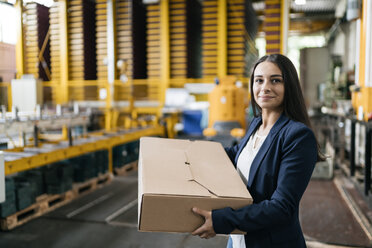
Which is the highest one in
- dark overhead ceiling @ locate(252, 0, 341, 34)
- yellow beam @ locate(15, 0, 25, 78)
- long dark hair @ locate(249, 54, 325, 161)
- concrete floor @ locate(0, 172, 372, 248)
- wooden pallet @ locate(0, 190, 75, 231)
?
dark overhead ceiling @ locate(252, 0, 341, 34)

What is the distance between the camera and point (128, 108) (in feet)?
28.9

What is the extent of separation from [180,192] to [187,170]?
199 millimetres

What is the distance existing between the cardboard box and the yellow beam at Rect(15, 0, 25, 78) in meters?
2.68

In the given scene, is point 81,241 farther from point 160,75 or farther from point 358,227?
point 160,75

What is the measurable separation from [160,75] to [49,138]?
3294mm

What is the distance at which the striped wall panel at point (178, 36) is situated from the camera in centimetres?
871

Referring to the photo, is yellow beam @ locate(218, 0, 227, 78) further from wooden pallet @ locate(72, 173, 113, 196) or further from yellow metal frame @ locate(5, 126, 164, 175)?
wooden pallet @ locate(72, 173, 113, 196)

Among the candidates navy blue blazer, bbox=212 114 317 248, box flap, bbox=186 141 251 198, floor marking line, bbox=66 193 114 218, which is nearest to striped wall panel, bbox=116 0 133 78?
floor marking line, bbox=66 193 114 218

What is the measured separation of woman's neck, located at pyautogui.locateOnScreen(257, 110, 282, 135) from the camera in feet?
4.70

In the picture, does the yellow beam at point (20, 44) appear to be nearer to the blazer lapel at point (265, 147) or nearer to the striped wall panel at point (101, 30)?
the blazer lapel at point (265, 147)

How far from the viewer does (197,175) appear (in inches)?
51.9

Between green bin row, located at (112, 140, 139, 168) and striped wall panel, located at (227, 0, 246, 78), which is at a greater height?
striped wall panel, located at (227, 0, 246, 78)

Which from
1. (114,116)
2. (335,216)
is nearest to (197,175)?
(335,216)

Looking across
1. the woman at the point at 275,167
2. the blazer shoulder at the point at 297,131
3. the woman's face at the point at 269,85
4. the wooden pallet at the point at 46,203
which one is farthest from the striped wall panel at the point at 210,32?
the blazer shoulder at the point at 297,131
